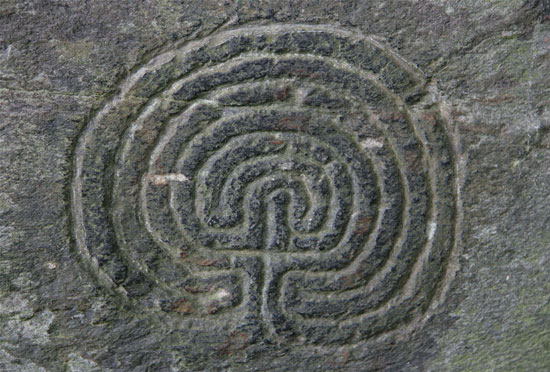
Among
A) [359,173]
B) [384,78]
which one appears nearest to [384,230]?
[359,173]

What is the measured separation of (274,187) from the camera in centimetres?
163

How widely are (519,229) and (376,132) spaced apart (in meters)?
0.47

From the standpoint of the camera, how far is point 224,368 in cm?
171

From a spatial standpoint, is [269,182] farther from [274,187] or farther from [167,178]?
[167,178]

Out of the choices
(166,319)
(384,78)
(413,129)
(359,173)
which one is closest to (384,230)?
(359,173)

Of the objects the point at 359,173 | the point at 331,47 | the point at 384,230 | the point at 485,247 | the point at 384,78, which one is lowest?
the point at 485,247

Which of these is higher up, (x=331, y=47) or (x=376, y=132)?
(x=331, y=47)

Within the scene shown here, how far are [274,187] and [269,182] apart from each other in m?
0.02

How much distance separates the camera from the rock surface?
1552mm

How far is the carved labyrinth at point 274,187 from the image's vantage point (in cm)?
157

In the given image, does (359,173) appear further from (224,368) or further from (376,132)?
(224,368)

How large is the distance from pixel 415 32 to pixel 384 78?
0.44 ft

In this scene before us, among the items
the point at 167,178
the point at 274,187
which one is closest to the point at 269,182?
the point at 274,187

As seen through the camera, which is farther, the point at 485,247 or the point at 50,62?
the point at 485,247
